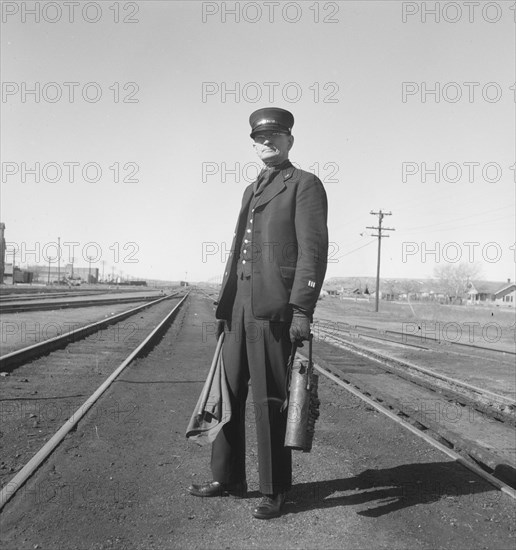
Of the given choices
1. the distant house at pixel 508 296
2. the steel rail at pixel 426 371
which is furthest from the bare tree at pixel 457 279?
the steel rail at pixel 426 371

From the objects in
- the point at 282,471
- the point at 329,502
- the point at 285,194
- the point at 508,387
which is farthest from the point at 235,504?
the point at 508,387

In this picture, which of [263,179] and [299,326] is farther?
[263,179]

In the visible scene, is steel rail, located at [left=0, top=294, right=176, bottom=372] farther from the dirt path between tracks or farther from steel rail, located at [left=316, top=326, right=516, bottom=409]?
steel rail, located at [left=316, top=326, right=516, bottom=409]

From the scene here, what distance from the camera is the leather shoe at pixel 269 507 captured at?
269 cm

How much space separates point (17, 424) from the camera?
441 cm

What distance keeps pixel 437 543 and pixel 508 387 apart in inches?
263

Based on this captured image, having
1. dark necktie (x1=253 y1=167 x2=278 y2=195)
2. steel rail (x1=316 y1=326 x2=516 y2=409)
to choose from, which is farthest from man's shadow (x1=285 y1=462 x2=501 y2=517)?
steel rail (x1=316 y1=326 x2=516 y2=409)

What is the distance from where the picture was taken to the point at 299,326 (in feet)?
8.76

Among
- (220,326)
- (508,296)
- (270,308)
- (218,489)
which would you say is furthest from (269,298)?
(508,296)

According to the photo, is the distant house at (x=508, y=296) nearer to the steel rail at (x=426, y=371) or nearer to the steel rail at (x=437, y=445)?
the steel rail at (x=426, y=371)

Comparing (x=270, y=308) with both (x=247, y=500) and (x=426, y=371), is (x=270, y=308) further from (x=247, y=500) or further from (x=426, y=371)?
(x=426, y=371)

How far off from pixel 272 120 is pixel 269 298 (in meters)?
1.04

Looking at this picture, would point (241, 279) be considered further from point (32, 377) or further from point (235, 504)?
point (32, 377)

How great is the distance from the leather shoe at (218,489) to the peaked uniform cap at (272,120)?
2.09 metres
